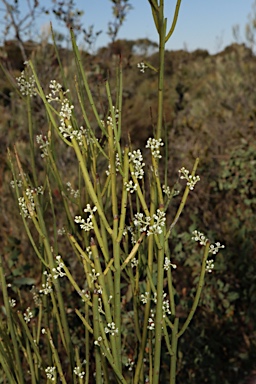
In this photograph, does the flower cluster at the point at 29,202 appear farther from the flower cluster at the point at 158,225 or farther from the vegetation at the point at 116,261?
the flower cluster at the point at 158,225

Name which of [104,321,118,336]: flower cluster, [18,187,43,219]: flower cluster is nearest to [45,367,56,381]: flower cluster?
[104,321,118,336]: flower cluster

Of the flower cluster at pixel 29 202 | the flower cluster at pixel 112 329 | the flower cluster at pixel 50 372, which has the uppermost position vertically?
the flower cluster at pixel 29 202

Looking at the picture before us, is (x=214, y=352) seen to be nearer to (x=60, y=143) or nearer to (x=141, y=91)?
(x=60, y=143)

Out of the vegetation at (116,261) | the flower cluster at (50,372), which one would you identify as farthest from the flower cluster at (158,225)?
the flower cluster at (50,372)

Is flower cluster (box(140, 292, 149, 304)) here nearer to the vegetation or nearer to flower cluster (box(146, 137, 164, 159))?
the vegetation

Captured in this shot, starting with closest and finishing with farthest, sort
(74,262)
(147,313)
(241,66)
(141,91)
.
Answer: (147,313) → (74,262) → (241,66) → (141,91)

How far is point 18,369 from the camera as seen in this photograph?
1.28 metres

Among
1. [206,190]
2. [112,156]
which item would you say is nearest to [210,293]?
[206,190]

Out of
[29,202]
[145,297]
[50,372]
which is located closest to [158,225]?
[145,297]

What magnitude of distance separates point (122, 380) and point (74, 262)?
198 cm

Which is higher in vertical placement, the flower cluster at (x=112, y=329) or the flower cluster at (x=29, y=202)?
the flower cluster at (x=29, y=202)

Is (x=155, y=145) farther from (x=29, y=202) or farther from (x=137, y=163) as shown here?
(x=29, y=202)

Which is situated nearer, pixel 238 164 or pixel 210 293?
pixel 210 293

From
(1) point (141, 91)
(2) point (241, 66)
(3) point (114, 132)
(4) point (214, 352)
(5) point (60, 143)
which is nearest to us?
(3) point (114, 132)
